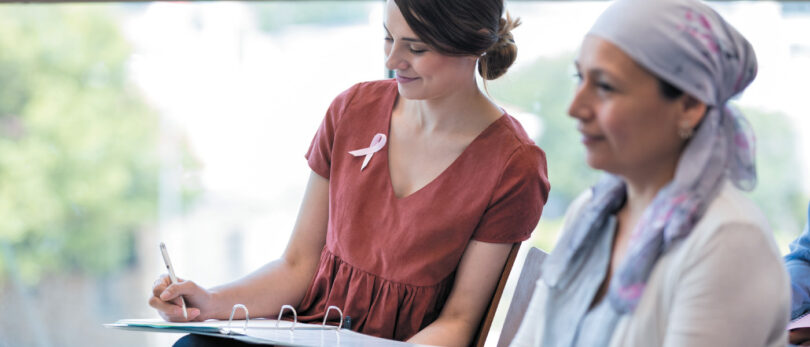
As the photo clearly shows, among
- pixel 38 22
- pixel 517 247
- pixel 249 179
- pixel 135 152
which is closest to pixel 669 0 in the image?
pixel 517 247

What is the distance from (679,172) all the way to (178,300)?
105cm

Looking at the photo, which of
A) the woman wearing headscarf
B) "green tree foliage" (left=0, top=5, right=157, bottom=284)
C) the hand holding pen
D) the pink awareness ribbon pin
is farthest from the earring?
"green tree foliage" (left=0, top=5, right=157, bottom=284)

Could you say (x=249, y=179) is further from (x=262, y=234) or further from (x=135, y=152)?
(x=135, y=152)

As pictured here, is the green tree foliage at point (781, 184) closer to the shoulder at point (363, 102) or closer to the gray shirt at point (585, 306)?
the shoulder at point (363, 102)

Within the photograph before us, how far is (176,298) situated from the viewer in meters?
1.67

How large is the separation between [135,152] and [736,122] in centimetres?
259

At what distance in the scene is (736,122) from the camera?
3.62ft

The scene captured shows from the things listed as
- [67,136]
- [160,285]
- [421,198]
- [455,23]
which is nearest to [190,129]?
[67,136]

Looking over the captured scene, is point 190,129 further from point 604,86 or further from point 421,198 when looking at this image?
point 604,86

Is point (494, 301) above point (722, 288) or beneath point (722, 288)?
beneath

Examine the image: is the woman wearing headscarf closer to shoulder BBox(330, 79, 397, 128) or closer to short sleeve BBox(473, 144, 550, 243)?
short sleeve BBox(473, 144, 550, 243)

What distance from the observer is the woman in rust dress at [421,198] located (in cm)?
167

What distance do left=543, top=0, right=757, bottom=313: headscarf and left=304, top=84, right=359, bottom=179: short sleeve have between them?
2.90 ft

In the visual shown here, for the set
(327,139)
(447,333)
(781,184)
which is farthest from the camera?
(781,184)
